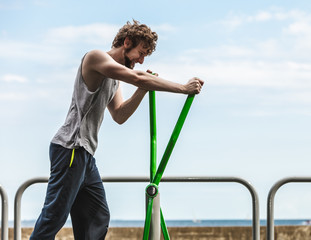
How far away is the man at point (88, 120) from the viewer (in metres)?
Answer: 2.88

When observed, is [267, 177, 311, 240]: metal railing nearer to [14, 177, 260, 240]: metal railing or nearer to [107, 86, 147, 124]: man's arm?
[14, 177, 260, 240]: metal railing

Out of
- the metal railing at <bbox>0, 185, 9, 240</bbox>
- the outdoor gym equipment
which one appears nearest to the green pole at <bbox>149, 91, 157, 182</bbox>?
the outdoor gym equipment

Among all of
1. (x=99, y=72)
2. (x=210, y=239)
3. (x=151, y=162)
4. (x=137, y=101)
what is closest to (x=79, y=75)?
(x=99, y=72)

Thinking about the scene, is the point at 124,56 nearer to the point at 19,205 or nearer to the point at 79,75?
the point at 79,75

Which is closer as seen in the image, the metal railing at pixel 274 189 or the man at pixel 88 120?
the man at pixel 88 120

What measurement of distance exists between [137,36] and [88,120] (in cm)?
49

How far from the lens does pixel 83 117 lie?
116 inches

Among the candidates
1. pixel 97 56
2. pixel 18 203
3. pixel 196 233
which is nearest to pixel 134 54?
pixel 97 56

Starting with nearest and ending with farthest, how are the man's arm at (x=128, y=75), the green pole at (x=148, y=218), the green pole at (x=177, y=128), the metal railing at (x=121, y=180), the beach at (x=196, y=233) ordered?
the man's arm at (x=128, y=75) → the green pole at (x=177, y=128) → the green pole at (x=148, y=218) → the metal railing at (x=121, y=180) → the beach at (x=196, y=233)

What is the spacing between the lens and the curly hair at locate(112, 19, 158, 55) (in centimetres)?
305

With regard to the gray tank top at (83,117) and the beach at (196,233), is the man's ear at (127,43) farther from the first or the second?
the beach at (196,233)

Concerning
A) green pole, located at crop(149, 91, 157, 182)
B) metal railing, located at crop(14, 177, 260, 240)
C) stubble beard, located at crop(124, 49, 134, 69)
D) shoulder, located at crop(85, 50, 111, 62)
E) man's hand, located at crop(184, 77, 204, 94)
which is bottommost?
metal railing, located at crop(14, 177, 260, 240)

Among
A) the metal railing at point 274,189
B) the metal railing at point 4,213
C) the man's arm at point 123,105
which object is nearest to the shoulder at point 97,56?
the man's arm at point 123,105

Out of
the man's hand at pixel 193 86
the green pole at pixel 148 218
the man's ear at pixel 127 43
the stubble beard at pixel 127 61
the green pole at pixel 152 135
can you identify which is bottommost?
the green pole at pixel 148 218
